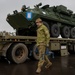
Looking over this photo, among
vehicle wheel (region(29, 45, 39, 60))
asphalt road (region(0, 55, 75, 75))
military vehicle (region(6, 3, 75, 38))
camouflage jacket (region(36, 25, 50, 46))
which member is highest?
military vehicle (region(6, 3, 75, 38))

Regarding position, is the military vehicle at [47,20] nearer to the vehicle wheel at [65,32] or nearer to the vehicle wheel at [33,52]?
the vehicle wheel at [65,32]

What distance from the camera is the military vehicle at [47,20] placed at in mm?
11812

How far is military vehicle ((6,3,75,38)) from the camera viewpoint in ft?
38.8

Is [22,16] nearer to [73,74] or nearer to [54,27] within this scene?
[54,27]

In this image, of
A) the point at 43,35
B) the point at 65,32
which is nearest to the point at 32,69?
the point at 43,35

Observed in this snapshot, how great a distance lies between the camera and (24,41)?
9844 mm

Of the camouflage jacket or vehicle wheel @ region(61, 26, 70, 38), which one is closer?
the camouflage jacket

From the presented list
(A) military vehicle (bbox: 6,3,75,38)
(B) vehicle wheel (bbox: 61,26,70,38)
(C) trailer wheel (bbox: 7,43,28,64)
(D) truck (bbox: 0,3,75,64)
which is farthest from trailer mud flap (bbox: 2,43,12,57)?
(B) vehicle wheel (bbox: 61,26,70,38)

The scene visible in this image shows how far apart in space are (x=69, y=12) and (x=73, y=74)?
9584mm

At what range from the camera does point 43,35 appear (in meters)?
6.96

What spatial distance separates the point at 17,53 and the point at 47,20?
173 inches

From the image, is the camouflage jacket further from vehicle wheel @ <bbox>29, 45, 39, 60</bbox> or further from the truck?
vehicle wheel @ <bbox>29, 45, 39, 60</bbox>

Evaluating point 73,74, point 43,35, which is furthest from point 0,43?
point 73,74

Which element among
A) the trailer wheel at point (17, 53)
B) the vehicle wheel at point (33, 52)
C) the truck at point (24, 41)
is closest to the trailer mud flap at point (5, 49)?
the truck at point (24, 41)
